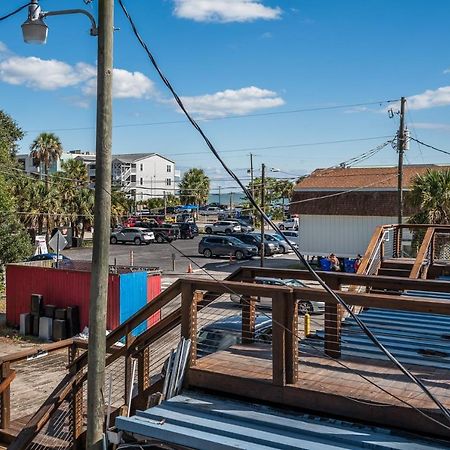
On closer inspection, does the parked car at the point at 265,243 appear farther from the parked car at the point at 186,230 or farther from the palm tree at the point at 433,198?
the palm tree at the point at 433,198

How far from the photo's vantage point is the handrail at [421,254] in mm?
10023

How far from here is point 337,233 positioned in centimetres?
3431

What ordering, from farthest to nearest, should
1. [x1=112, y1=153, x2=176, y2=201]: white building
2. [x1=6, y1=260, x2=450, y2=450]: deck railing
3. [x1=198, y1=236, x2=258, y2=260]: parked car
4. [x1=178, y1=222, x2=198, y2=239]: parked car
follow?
1. [x1=112, y1=153, x2=176, y2=201]: white building
2. [x1=178, y1=222, x2=198, y2=239]: parked car
3. [x1=198, y1=236, x2=258, y2=260]: parked car
4. [x1=6, y1=260, x2=450, y2=450]: deck railing

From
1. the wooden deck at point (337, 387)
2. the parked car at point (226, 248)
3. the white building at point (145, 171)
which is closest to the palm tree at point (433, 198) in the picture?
the parked car at point (226, 248)

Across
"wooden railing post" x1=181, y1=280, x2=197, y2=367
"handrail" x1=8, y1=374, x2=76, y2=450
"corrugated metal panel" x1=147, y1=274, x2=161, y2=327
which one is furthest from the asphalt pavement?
"wooden railing post" x1=181, y1=280, x2=197, y2=367

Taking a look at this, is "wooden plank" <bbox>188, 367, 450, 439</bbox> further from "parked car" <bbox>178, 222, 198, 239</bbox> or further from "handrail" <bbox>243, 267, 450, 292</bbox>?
"parked car" <bbox>178, 222, 198, 239</bbox>

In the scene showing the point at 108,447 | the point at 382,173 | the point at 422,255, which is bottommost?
the point at 108,447

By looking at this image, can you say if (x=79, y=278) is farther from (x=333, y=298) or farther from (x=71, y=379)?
(x=333, y=298)

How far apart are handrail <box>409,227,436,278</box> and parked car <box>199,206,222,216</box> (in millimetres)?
76724

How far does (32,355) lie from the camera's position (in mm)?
8016

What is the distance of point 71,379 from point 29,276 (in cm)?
1358

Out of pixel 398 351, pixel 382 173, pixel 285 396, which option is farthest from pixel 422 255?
pixel 382 173

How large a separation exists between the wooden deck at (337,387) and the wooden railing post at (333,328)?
0.44ft

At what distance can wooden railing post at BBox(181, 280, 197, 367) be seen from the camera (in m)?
5.40
